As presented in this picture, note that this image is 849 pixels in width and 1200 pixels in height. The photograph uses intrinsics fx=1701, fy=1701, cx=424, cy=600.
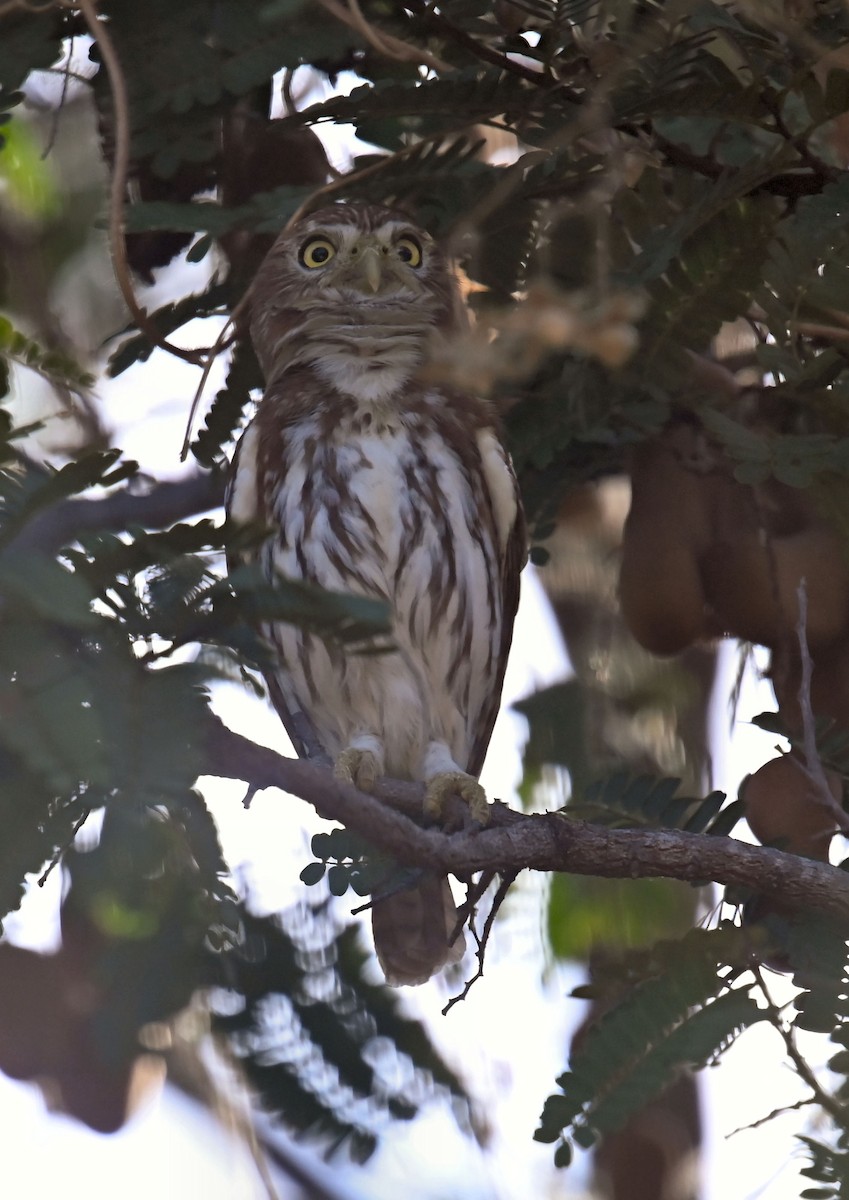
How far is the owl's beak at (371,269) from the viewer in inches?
134

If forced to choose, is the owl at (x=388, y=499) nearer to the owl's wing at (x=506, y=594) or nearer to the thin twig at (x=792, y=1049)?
the owl's wing at (x=506, y=594)

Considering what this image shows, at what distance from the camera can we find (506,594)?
11.3 ft

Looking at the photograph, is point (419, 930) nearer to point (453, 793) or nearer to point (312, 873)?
point (453, 793)

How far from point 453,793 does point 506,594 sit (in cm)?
64

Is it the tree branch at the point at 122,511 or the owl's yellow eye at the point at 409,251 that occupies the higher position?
the owl's yellow eye at the point at 409,251

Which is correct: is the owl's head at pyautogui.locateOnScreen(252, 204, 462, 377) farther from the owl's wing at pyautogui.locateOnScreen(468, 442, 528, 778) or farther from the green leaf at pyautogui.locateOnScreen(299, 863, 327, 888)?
the green leaf at pyautogui.locateOnScreen(299, 863, 327, 888)

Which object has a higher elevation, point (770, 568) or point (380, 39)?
point (380, 39)

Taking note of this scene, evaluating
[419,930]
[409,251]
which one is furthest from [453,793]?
[409,251]

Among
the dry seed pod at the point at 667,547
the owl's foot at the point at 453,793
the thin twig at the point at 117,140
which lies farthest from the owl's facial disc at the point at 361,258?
the owl's foot at the point at 453,793

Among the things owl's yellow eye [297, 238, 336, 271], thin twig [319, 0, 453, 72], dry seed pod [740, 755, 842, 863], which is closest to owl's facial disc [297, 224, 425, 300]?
owl's yellow eye [297, 238, 336, 271]

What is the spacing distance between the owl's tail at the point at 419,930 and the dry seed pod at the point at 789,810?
634 mm

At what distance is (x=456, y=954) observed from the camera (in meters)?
3.22

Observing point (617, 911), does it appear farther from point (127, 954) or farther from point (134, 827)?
point (134, 827)

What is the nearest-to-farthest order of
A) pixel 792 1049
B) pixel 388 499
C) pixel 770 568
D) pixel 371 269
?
pixel 792 1049
pixel 770 568
pixel 388 499
pixel 371 269
